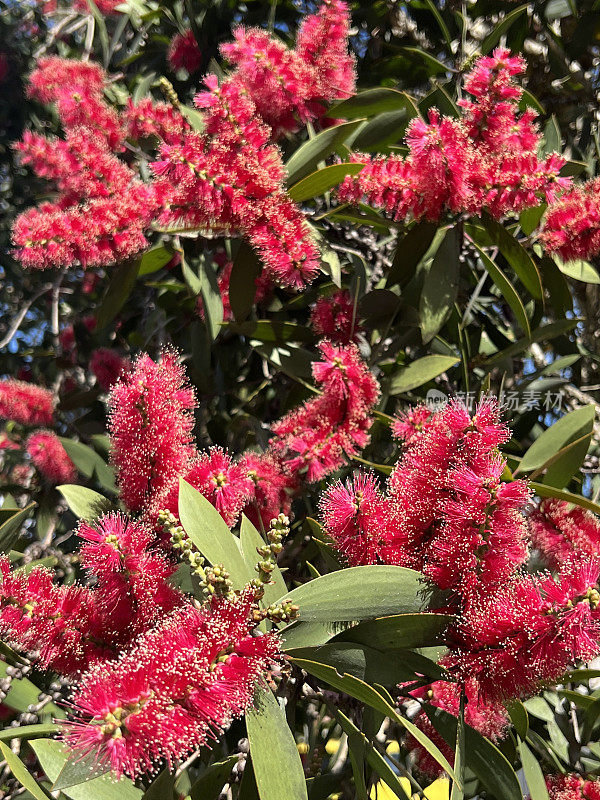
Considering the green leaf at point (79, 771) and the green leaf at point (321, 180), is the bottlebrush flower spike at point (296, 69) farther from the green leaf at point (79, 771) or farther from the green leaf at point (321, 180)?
the green leaf at point (79, 771)

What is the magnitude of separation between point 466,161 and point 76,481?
4.69 ft

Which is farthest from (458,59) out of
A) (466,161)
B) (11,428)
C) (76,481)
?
(11,428)

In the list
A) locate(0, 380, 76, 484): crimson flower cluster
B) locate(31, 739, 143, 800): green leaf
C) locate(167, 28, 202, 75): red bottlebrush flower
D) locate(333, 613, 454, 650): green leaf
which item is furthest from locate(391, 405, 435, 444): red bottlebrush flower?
locate(167, 28, 202, 75): red bottlebrush flower

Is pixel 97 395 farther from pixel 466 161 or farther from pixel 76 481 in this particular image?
pixel 466 161

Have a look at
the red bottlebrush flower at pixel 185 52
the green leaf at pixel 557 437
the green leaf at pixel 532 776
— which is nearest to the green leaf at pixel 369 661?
the green leaf at pixel 532 776

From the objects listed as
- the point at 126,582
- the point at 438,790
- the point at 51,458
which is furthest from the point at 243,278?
the point at 438,790

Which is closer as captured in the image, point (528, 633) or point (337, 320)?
point (528, 633)

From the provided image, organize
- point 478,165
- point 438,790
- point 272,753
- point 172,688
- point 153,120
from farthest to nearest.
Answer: point 153,120, point 438,790, point 478,165, point 272,753, point 172,688

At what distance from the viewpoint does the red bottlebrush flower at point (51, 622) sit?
0.95m

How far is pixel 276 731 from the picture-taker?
0.86 m

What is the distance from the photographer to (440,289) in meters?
1.44

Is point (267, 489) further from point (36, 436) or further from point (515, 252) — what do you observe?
point (36, 436)

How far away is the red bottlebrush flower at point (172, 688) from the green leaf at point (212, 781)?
0.65 ft

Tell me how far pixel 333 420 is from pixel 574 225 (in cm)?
67
